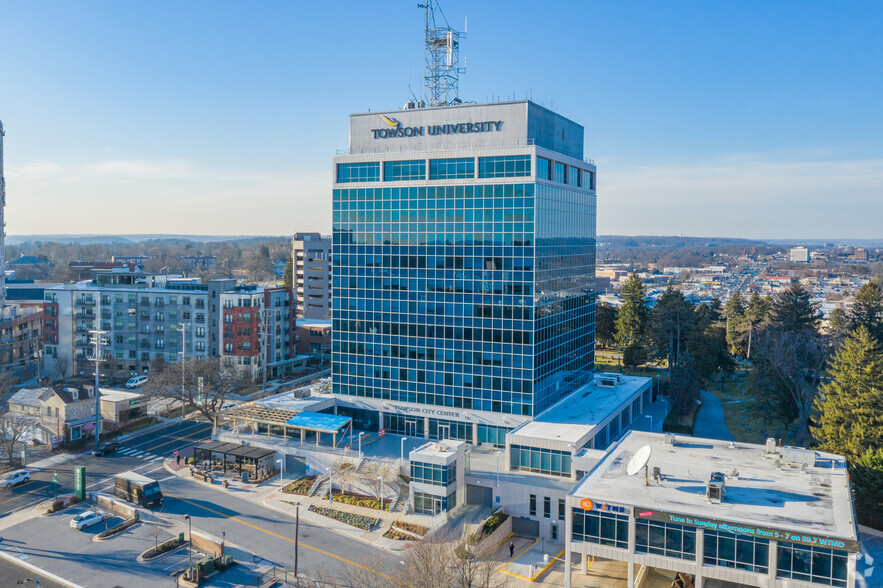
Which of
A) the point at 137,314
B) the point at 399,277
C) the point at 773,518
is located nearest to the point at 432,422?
the point at 399,277

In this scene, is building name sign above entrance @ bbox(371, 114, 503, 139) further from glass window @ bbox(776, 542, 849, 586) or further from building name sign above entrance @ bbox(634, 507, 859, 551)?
glass window @ bbox(776, 542, 849, 586)

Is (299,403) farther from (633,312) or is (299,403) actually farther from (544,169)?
(633,312)

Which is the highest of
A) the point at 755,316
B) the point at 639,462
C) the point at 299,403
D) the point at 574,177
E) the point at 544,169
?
the point at 574,177

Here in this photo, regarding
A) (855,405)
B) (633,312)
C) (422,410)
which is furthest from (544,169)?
(633,312)

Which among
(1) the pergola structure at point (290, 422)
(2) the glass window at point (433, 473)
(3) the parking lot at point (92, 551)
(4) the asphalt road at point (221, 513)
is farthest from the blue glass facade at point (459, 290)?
(3) the parking lot at point (92, 551)

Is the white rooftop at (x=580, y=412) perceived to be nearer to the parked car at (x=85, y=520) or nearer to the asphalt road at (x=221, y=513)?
the asphalt road at (x=221, y=513)

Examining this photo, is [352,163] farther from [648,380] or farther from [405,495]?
[648,380]
